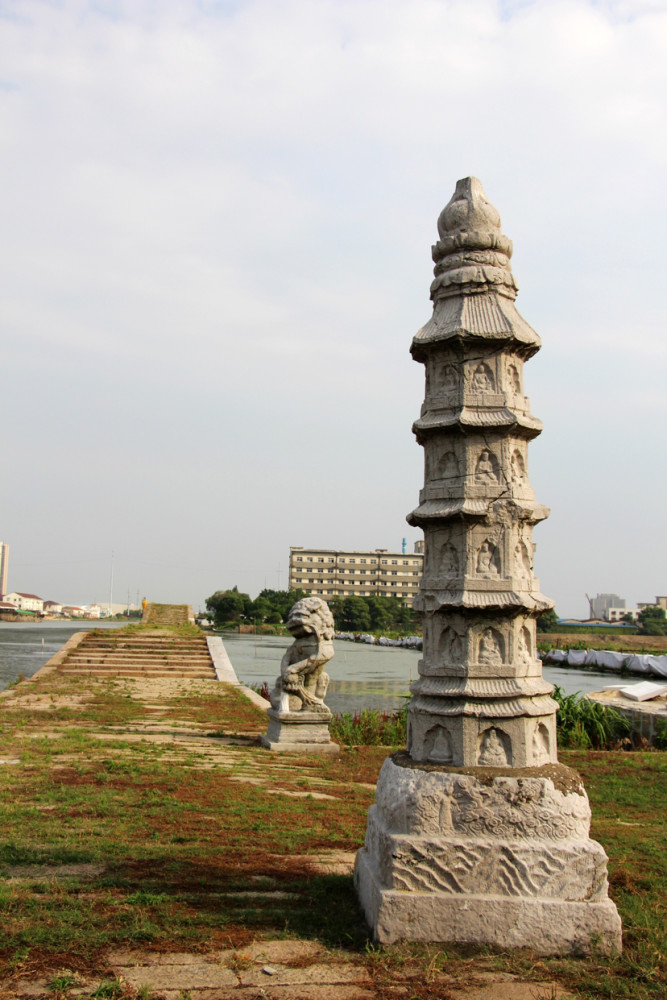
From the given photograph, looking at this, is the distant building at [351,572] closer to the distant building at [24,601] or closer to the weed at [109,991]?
the distant building at [24,601]

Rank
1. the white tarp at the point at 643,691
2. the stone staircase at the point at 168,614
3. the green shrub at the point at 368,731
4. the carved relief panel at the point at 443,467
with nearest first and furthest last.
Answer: the carved relief panel at the point at 443,467 → the green shrub at the point at 368,731 → the white tarp at the point at 643,691 → the stone staircase at the point at 168,614

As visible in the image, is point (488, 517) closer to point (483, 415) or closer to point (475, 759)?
point (483, 415)

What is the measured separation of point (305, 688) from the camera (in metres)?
10.8

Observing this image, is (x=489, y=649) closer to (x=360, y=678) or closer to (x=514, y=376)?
(x=514, y=376)

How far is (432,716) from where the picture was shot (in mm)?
4848

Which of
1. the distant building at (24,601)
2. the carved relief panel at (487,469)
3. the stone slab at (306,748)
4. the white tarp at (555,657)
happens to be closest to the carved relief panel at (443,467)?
the carved relief panel at (487,469)

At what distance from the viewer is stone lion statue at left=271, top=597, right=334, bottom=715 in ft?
34.9

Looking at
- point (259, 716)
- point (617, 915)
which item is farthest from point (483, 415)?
point (259, 716)

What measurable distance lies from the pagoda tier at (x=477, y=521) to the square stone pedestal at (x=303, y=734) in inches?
227

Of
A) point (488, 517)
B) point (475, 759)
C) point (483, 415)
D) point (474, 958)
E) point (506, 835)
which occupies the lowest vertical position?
point (474, 958)

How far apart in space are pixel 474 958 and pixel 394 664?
27.9 metres

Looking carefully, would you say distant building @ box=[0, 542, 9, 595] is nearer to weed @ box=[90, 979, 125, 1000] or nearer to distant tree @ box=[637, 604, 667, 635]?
distant tree @ box=[637, 604, 667, 635]

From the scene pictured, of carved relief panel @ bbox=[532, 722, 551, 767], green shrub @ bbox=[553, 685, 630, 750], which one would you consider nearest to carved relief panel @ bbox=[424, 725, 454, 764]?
carved relief panel @ bbox=[532, 722, 551, 767]

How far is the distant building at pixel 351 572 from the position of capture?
112062 millimetres
